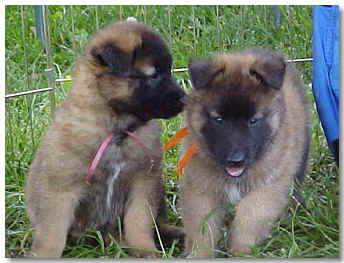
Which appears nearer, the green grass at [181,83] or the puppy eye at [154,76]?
the puppy eye at [154,76]

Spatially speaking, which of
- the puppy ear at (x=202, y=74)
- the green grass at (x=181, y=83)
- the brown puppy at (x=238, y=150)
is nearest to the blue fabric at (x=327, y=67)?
the green grass at (x=181, y=83)

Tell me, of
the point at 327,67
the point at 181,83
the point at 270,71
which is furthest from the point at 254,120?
the point at 181,83

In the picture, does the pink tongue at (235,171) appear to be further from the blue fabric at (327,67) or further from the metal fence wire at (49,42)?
the metal fence wire at (49,42)

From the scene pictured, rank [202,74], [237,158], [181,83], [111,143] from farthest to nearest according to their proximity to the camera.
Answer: [181,83] → [111,143] → [202,74] → [237,158]

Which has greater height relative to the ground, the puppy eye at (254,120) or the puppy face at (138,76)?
the puppy face at (138,76)

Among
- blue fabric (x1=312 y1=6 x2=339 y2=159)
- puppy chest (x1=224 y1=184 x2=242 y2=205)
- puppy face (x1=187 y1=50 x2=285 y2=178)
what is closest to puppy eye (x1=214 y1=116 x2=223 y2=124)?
puppy face (x1=187 y1=50 x2=285 y2=178)

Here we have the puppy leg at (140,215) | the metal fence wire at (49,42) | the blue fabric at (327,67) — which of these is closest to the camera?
the puppy leg at (140,215)

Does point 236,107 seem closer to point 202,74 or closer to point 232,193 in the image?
point 202,74

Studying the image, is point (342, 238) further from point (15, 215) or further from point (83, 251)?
point (15, 215)
